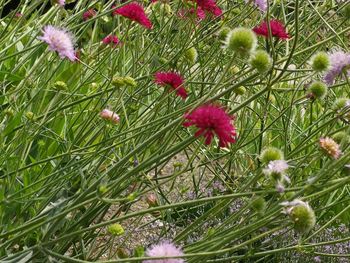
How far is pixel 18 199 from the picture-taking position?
1.61 m

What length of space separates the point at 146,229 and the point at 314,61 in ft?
3.27

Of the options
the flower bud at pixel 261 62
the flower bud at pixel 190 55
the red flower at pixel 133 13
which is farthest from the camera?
the flower bud at pixel 190 55

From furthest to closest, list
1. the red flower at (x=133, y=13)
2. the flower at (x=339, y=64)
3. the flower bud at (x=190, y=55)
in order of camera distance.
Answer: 1. the flower bud at (x=190, y=55)
2. the red flower at (x=133, y=13)
3. the flower at (x=339, y=64)

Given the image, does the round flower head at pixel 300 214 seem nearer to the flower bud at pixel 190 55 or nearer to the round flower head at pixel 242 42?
the round flower head at pixel 242 42

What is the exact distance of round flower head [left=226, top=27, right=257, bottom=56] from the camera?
124 centimetres

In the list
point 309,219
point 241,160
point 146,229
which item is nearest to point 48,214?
point 309,219

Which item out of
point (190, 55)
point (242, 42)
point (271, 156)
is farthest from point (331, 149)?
point (190, 55)

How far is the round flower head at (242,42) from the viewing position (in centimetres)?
124

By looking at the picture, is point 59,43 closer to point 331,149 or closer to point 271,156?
point 271,156

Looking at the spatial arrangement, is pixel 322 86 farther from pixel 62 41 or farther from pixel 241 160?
pixel 241 160

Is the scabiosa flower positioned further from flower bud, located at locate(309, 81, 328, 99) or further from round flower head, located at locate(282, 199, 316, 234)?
flower bud, located at locate(309, 81, 328, 99)

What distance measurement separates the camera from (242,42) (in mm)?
1240

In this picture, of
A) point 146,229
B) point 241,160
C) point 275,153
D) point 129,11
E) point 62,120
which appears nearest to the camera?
point 275,153

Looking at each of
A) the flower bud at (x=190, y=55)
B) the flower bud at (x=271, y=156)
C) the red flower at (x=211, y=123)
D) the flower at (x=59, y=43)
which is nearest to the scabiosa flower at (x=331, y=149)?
the flower bud at (x=271, y=156)
